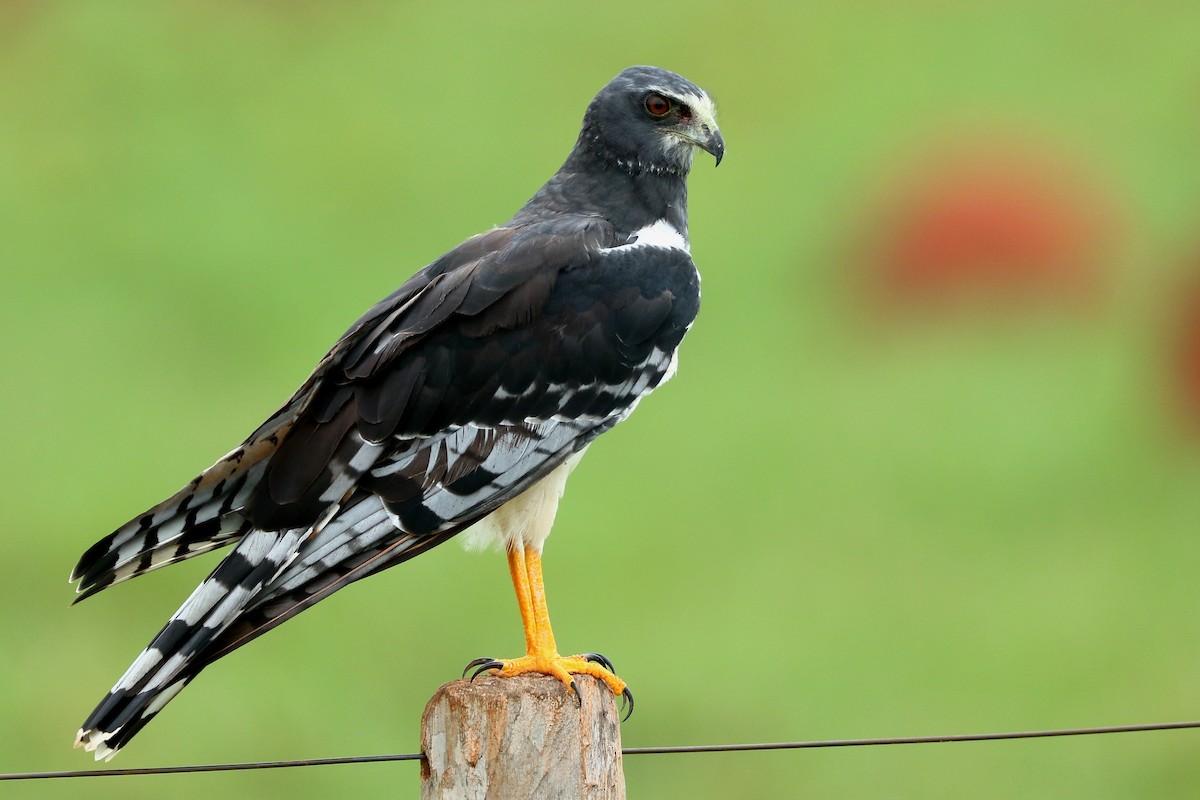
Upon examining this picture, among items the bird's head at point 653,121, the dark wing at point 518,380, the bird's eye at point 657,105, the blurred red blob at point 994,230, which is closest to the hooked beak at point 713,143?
the bird's head at point 653,121

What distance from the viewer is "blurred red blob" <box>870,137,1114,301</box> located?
13.4 meters

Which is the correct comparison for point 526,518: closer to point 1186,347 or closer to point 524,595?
point 524,595

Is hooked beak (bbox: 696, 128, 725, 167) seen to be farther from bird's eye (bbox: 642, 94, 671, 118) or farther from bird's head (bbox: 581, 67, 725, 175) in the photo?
bird's eye (bbox: 642, 94, 671, 118)

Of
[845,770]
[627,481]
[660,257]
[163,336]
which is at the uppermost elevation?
[660,257]

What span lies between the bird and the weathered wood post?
0.32 metres

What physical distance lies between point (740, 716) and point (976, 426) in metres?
3.51

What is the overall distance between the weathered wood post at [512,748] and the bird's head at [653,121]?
1.65 m

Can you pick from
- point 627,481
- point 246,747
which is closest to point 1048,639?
Result: point 627,481

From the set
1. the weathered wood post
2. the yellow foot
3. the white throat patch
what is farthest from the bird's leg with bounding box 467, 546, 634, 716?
→ the white throat patch

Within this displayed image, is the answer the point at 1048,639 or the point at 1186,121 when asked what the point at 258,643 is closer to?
the point at 1048,639

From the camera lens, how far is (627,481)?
35.9ft

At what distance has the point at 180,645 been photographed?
3369mm

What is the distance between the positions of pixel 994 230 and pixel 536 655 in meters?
10.4

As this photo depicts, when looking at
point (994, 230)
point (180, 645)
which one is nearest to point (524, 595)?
point (180, 645)
